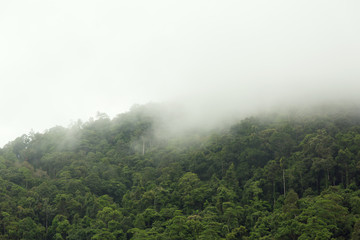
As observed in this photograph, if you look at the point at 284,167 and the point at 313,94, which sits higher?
the point at 313,94

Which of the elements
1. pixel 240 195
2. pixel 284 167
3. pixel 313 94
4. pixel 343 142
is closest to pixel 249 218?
pixel 240 195

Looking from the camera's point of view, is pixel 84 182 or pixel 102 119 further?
pixel 102 119

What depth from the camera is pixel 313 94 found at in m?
68.6

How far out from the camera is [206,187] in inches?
1853

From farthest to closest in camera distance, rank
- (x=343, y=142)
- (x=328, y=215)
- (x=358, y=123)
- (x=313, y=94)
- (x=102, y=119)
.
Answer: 1. (x=102, y=119)
2. (x=313, y=94)
3. (x=358, y=123)
4. (x=343, y=142)
5. (x=328, y=215)

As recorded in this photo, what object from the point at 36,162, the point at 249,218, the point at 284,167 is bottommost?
the point at 249,218

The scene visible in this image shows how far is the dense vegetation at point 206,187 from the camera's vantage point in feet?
120

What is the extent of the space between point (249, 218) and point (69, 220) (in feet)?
69.6

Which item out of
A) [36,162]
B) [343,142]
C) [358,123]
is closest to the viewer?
[343,142]

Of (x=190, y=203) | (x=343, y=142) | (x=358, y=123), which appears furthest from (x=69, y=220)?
(x=358, y=123)

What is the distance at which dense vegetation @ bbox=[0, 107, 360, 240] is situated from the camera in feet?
120

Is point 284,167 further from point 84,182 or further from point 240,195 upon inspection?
point 84,182

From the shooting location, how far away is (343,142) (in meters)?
44.0

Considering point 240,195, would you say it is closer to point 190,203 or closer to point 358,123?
point 190,203
